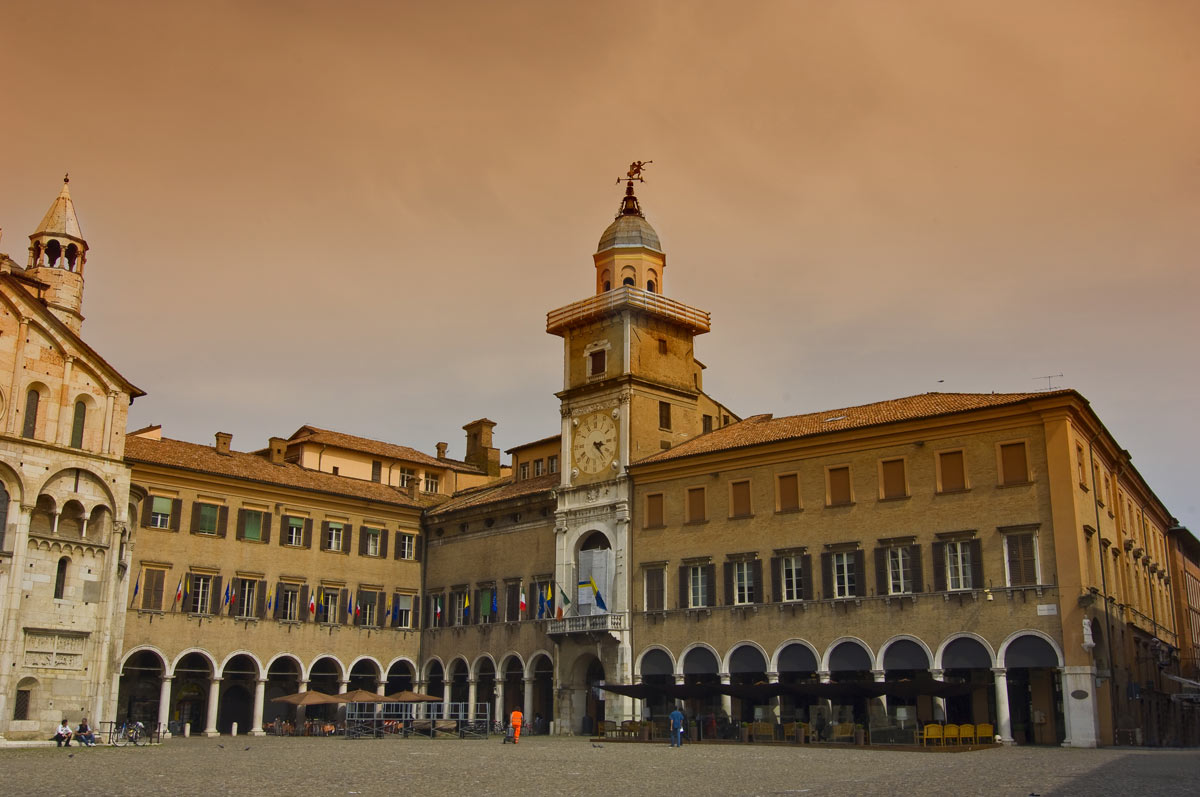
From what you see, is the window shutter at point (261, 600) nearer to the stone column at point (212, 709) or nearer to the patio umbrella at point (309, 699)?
the stone column at point (212, 709)

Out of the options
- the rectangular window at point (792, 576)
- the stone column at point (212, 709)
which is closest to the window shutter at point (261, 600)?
the stone column at point (212, 709)

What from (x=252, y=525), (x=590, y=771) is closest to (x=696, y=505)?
(x=252, y=525)

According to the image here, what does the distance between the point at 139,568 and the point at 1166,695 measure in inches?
1615

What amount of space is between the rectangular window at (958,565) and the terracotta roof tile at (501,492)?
63.0ft

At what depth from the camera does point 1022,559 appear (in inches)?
1486

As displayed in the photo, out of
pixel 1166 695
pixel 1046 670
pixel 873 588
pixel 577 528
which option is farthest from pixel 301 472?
pixel 1166 695

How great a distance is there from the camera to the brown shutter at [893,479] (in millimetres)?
41094

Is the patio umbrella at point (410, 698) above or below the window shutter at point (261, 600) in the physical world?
below

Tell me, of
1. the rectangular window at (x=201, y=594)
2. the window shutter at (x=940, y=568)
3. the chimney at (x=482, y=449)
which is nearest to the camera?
the window shutter at (x=940, y=568)

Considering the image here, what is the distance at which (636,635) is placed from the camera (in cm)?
4716

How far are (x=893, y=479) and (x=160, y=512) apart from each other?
2953 cm

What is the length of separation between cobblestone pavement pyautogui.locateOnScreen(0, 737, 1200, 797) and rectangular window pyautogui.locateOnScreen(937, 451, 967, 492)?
355 inches

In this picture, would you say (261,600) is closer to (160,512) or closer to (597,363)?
(160,512)

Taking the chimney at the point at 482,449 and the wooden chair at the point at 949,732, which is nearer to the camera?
the wooden chair at the point at 949,732
